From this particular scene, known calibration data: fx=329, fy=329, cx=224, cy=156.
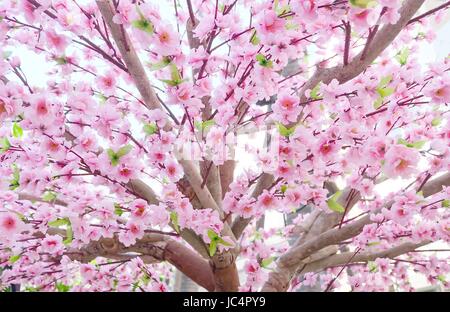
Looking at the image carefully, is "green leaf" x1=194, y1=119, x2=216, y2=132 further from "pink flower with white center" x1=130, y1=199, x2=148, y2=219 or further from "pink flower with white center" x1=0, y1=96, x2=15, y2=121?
"pink flower with white center" x1=0, y1=96, x2=15, y2=121

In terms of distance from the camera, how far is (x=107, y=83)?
95.3 inches

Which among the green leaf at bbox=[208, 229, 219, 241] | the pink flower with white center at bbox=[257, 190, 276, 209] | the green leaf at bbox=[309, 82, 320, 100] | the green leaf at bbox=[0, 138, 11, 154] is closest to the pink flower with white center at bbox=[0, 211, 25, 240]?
the green leaf at bbox=[0, 138, 11, 154]

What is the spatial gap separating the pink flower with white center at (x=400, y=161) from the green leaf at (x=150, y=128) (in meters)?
1.24

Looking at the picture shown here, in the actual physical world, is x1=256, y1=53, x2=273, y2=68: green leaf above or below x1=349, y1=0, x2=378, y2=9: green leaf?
above

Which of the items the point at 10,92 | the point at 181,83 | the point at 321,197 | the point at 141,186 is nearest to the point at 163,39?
the point at 181,83

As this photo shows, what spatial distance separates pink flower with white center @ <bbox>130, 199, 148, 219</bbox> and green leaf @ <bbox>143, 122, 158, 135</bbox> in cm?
50

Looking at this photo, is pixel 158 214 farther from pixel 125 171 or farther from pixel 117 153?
pixel 117 153

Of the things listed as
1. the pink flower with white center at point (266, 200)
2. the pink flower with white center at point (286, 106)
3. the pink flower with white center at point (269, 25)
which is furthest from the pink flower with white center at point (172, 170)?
the pink flower with white center at point (269, 25)

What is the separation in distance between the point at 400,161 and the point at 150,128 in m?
1.32

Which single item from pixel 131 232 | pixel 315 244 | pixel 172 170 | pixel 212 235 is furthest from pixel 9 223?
pixel 315 244

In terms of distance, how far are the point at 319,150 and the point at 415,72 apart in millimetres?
1044

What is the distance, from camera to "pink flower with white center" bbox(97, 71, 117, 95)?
2412 millimetres

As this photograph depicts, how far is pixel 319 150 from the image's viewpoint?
6.52 ft
